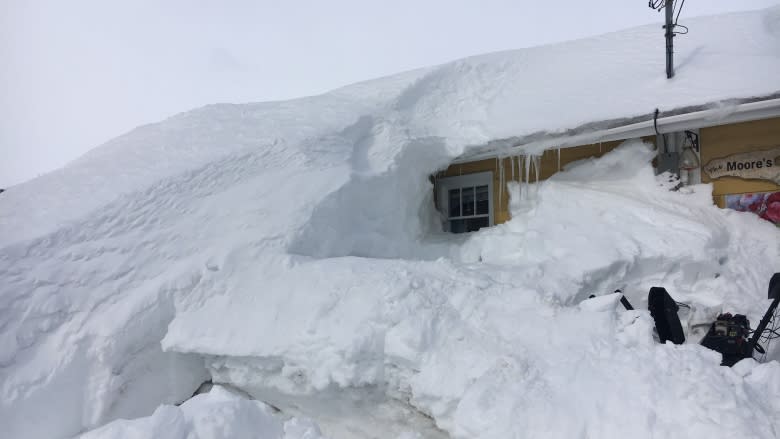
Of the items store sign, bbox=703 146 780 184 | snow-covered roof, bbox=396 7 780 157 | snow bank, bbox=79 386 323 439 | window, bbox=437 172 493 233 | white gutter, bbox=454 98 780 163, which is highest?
snow-covered roof, bbox=396 7 780 157

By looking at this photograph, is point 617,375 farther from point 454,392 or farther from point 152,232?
point 152,232

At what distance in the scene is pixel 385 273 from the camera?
405 cm

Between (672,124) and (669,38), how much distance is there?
4.60ft

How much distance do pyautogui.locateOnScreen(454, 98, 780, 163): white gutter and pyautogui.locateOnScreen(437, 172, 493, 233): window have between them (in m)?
1.08

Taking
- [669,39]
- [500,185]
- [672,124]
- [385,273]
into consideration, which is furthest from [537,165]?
[385,273]

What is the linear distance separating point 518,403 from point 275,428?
4.61 feet

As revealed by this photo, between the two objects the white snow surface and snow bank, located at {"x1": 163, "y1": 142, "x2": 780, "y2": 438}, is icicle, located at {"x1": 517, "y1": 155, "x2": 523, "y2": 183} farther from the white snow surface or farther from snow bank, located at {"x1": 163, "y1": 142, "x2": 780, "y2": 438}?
snow bank, located at {"x1": 163, "y1": 142, "x2": 780, "y2": 438}

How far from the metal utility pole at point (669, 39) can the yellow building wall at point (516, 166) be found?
32.6 inches

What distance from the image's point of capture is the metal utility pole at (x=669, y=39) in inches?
234

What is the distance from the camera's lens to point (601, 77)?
21.7 feet

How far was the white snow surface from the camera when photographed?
115 inches

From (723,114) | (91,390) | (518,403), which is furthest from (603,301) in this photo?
(91,390)

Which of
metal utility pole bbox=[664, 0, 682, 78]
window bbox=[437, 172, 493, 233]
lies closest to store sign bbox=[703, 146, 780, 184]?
metal utility pole bbox=[664, 0, 682, 78]

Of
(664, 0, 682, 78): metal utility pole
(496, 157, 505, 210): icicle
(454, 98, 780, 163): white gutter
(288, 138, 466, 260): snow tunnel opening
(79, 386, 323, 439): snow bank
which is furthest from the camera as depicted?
(496, 157, 505, 210): icicle
